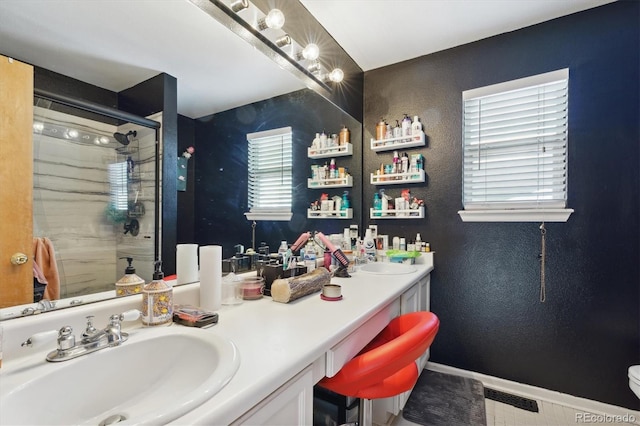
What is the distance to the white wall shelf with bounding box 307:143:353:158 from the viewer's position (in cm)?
192

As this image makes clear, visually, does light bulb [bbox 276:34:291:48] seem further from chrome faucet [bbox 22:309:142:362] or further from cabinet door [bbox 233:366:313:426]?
cabinet door [bbox 233:366:313:426]

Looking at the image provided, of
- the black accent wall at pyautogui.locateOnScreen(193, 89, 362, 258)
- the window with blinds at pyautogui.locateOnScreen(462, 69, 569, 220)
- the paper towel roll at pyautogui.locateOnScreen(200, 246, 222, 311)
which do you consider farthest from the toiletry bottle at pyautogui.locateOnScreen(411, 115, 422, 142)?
the paper towel roll at pyautogui.locateOnScreen(200, 246, 222, 311)

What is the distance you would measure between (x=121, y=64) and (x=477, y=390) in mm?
2477

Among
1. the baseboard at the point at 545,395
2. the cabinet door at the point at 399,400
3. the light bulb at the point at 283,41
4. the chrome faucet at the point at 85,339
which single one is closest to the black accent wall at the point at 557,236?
the baseboard at the point at 545,395

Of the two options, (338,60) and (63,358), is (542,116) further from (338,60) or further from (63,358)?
(63,358)

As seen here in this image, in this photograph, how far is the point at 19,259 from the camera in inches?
29.2

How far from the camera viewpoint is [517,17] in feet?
5.95

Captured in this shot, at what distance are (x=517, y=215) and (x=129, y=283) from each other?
207 centimetres

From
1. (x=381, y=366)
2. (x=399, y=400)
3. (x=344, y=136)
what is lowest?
(x=399, y=400)

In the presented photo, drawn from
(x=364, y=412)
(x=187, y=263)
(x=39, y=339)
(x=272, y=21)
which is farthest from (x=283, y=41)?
(x=364, y=412)

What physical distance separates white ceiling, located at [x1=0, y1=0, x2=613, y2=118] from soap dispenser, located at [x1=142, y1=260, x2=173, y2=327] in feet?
2.00

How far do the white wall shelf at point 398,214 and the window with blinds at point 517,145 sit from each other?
1.02 ft

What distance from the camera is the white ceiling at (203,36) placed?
785 mm

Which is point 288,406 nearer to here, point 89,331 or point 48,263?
point 89,331
